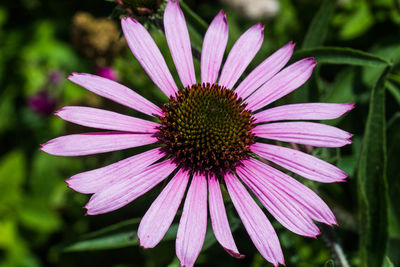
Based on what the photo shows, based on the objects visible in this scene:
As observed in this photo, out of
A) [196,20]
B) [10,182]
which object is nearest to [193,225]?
[196,20]

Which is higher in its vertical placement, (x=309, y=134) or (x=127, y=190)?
(x=309, y=134)

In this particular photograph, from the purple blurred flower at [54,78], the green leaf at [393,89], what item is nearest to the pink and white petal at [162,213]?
the green leaf at [393,89]

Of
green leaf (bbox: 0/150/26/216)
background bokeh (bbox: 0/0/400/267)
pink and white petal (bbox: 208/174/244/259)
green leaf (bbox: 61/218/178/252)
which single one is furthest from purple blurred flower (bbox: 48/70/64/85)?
pink and white petal (bbox: 208/174/244/259)

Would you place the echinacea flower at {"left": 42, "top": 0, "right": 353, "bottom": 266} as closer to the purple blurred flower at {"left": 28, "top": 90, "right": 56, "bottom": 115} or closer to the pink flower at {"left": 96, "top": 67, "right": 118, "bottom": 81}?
the pink flower at {"left": 96, "top": 67, "right": 118, "bottom": 81}

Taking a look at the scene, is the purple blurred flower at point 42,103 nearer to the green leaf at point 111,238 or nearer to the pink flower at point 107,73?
the pink flower at point 107,73

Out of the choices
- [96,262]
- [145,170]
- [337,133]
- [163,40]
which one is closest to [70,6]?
[163,40]

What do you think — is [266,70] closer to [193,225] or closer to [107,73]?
[193,225]
